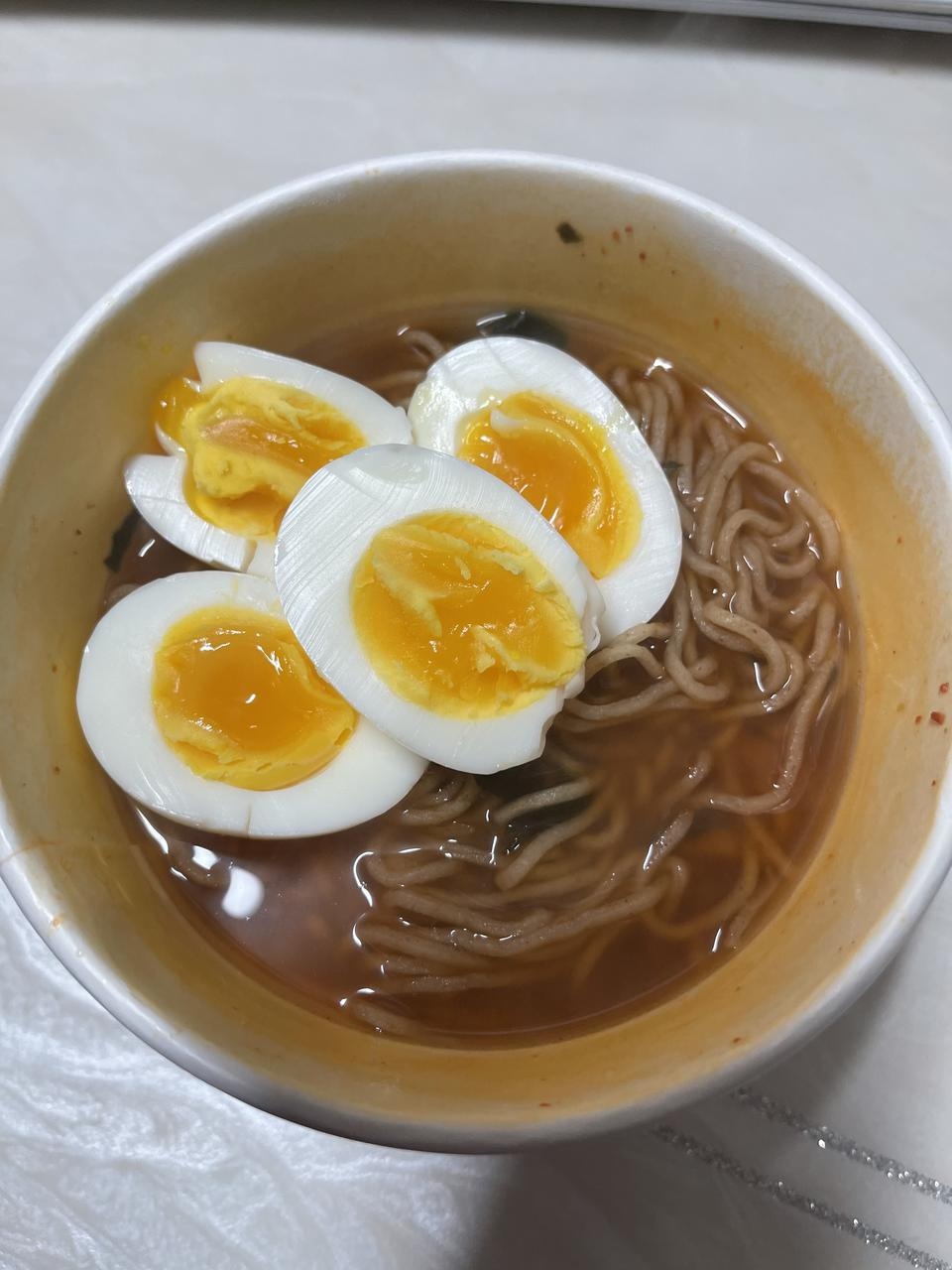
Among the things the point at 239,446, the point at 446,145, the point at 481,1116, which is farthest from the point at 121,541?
the point at 446,145

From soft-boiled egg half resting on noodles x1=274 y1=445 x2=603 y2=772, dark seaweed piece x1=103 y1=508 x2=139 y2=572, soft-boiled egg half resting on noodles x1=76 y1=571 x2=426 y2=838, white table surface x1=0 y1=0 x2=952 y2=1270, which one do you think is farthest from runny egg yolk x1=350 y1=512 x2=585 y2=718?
white table surface x1=0 y1=0 x2=952 y2=1270

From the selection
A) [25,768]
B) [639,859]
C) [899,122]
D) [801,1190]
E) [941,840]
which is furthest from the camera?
[899,122]

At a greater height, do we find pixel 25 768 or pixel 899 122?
pixel 899 122

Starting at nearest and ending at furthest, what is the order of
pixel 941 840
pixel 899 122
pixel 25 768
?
1. pixel 941 840
2. pixel 25 768
3. pixel 899 122

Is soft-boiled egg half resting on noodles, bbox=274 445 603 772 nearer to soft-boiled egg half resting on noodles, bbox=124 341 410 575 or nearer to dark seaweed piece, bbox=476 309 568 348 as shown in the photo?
soft-boiled egg half resting on noodles, bbox=124 341 410 575

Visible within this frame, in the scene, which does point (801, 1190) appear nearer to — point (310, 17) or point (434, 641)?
point (434, 641)

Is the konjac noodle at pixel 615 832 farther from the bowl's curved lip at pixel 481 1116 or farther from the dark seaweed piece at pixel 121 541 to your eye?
the bowl's curved lip at pixel 481 1116

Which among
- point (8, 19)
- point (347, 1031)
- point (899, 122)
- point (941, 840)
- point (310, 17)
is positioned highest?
point (899, 122)

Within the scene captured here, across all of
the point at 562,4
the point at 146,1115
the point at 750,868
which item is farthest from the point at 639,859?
the point at 562,4

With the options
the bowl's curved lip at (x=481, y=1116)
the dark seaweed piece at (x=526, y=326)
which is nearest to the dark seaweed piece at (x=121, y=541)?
the bowl's curved lip at (x=481, y=1116)
